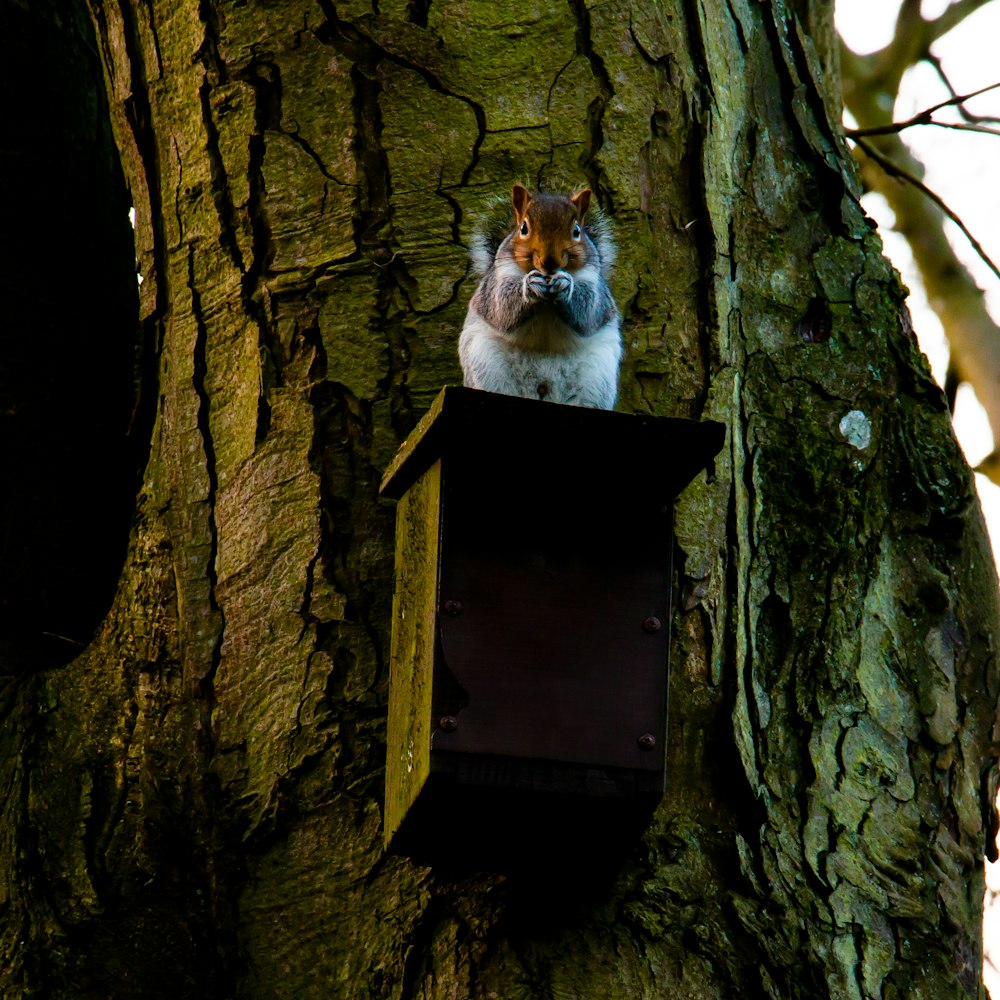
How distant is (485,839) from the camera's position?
6.72 ft

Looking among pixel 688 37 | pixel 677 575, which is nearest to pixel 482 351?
pixel 677 575

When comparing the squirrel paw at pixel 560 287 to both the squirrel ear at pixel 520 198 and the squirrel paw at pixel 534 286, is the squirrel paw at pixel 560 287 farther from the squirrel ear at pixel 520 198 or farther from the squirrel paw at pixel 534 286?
the squirrel ear at pixel 520 198

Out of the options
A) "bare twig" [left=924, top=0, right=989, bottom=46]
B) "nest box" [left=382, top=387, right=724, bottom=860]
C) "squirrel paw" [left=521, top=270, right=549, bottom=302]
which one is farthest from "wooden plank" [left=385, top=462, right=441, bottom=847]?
"bare twig" [left=924, top=0, right=989, bottom=46]

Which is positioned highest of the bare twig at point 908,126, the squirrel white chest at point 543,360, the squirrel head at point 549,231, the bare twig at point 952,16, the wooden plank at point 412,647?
the bare twig at point 952,16

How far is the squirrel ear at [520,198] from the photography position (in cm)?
249

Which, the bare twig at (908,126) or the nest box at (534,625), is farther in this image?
the bare twig at (908,126)

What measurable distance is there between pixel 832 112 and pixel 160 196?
152cm

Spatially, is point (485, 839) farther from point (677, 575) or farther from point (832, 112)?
point (832, 112)

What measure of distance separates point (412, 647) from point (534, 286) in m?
0.72

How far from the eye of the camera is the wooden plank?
6.50ft

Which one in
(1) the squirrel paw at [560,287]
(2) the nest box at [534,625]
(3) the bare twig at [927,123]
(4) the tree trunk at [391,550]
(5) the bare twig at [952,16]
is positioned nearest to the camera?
(2) the nest box at [534,625]

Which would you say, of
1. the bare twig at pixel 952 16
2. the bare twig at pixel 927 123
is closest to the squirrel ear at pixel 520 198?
the bare twig at pixel 927 123

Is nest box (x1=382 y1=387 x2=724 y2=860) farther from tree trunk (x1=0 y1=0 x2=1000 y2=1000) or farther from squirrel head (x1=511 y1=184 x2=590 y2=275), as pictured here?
squirrel head (x1=511 y1=184 x2=590 y2=275)

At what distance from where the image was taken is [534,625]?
203cm
